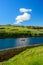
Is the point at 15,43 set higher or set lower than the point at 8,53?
lower

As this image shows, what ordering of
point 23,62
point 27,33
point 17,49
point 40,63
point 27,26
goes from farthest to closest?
1. point 27,26
2. point 27,33
3. point 17,49
4. point 23,62
5. point 40,63

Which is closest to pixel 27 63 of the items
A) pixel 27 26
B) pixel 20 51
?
pixel 20 51

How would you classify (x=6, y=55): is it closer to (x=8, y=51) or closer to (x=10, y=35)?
(x=8, y=51)

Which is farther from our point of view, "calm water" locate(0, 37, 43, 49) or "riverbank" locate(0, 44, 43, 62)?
"calm water" locate(0, 37, 43, 49)

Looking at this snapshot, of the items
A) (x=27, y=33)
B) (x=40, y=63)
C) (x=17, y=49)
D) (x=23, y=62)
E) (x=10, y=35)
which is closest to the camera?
(x=40, y=63)

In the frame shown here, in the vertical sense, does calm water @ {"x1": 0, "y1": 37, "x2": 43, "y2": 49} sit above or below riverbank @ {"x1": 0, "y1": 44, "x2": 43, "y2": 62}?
below

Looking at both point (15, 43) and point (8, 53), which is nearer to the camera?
point (8, 53)

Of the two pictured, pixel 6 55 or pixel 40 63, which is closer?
pixel 40 63

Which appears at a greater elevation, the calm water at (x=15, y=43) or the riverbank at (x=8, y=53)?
the riverbank at (x=8, y=53)

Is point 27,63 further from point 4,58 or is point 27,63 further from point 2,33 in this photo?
point 2,33

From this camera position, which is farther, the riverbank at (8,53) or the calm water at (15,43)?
the calm water at (15,43)

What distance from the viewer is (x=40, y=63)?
13.3m

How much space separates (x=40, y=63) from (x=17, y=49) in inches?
244

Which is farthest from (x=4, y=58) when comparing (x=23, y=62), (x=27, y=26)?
(x=27, y=26)
